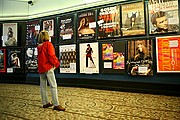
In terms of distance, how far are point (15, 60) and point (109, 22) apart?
430cm

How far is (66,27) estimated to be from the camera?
20.4 feet

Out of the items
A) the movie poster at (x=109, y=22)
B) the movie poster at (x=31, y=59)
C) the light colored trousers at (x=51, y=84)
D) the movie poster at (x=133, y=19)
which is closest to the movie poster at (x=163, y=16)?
the movie poster at (x=133, y=19)

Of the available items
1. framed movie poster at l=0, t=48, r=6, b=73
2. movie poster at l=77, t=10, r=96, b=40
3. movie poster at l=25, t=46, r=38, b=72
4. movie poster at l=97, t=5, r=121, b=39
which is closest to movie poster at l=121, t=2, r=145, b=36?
movie poster at l=97, t=5, r=121, b=39

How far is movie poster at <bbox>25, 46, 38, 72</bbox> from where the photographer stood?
6.92 meters

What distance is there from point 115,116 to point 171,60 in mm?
2379

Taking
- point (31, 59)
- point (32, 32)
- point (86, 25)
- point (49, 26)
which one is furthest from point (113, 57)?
point (32, 32)

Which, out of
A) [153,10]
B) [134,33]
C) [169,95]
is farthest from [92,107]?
[153,10]

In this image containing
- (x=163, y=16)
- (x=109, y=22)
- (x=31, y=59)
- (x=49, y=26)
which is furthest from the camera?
(x=31, y=59)

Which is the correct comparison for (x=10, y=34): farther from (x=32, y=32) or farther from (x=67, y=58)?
(x=67, y=58)

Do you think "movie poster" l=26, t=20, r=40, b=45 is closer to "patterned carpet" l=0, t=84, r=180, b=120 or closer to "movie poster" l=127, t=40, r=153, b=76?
"patterned carpet" l=0, t=84, r=180, b=120

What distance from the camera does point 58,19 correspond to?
6.43m

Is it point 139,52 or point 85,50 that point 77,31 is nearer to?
point 85,50

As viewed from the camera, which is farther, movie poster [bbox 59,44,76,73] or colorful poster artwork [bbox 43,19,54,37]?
colorful poster artwork [bbox 43,19,54,37]

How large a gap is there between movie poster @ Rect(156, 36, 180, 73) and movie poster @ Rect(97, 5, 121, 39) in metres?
1.25
